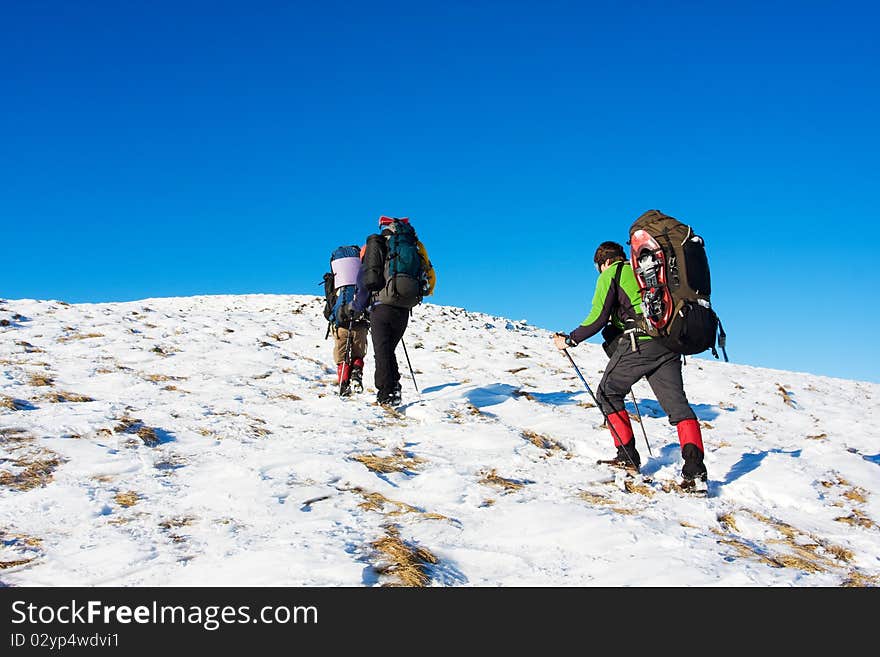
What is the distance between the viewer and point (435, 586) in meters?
3.51

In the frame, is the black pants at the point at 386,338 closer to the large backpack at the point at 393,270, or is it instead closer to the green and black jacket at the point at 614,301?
the large backpack at the point at 393,270

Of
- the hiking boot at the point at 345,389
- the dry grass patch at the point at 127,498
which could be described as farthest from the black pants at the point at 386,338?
the dry grass patch at the point at 127,498

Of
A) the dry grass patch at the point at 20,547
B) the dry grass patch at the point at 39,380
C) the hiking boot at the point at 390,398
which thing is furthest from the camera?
the hiking boot at the point at 390,398

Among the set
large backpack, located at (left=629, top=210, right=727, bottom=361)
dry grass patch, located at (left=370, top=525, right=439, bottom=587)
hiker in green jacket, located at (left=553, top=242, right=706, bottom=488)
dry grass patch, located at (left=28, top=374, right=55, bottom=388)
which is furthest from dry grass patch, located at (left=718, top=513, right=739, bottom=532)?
dry grass patch, located at (left=28, top=374, right=55, bottom=388)

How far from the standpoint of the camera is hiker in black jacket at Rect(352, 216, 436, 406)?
28.7 ft

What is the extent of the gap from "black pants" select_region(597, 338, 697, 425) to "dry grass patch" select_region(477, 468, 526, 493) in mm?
1650

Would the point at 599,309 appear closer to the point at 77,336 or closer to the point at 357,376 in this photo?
the point at 357,376

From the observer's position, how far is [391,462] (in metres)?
6.39

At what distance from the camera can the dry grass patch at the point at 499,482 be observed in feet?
19.0

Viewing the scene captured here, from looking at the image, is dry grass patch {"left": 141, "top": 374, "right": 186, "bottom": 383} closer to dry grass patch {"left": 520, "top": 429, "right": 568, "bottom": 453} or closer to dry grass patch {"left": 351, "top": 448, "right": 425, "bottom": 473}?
dry grass patch {"left": 351, "top": 448, "right": 425, "bottom": 473}

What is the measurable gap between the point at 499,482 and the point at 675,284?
2655 millimetres
